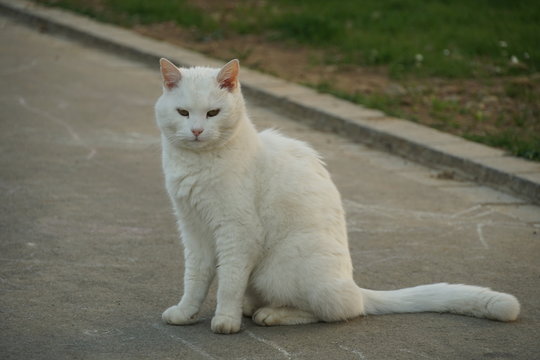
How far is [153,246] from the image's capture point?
17.8 ft

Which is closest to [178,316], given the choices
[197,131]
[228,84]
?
[197,131]

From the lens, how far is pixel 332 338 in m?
4.09

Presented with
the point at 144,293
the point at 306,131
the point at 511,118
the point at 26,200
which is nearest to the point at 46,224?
the point at 26,200

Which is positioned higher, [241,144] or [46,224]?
[241,144]

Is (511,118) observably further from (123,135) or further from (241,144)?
(241,144)

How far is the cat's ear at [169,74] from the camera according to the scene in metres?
4.18

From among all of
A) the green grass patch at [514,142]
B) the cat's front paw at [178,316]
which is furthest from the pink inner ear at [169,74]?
the green grass patch at [514,142]

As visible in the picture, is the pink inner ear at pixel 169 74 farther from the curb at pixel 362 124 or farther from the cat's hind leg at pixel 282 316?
the curb at pixel 362 124

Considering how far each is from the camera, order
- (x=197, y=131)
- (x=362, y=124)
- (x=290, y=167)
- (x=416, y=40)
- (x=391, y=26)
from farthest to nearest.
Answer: (x=391, y=26)
(x=416, y=40)
(x=362, y=124)
(x=290, y=167)
(x=197, y=131)

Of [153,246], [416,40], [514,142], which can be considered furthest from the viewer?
[416,40]

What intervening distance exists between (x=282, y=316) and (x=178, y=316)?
0.49m

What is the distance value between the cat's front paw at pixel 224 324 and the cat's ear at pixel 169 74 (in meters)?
1.11

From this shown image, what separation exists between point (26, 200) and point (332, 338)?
2.95m

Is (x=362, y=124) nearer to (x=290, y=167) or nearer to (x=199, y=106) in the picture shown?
(x=290, y=167)
